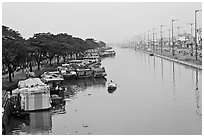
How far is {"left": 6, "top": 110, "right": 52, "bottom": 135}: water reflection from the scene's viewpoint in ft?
26.1

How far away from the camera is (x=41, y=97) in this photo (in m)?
9.83

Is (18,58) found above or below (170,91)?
above

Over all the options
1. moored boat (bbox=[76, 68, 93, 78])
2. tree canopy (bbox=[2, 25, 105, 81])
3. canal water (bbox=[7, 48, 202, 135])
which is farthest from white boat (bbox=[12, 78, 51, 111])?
moored boat (bbox=[76, 68, 93, 78])

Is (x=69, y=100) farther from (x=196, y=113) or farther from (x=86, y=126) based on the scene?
(x=196, y=113)

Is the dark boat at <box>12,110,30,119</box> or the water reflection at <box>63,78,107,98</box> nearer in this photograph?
the dark boat at <box>12,110,30,119</box>

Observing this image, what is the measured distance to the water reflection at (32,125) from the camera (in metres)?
7.95

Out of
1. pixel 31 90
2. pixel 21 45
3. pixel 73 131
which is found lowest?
pixel 73 131

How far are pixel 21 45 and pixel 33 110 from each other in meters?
6.49

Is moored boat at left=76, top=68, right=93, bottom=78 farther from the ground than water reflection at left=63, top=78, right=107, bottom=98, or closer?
farther from the ground

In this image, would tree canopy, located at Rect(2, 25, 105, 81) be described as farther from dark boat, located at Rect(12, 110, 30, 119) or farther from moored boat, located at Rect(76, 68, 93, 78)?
dark boat, located at Rect(12, 110, 30, 119)

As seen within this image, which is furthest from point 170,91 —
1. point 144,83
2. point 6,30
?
point 6,30

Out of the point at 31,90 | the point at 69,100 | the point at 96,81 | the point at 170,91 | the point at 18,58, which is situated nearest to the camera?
the point at 31,90

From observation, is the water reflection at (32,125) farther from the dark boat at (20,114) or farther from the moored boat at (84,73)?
the moored boat at (84,73)

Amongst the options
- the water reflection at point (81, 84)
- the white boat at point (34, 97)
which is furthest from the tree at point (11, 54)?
the white boat at point (34, 97)
